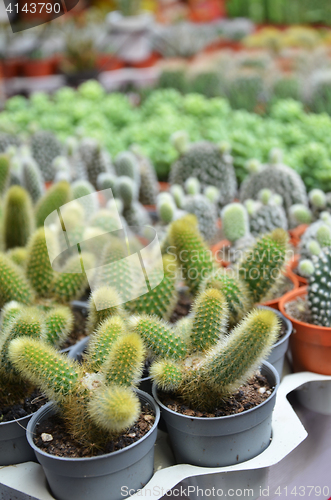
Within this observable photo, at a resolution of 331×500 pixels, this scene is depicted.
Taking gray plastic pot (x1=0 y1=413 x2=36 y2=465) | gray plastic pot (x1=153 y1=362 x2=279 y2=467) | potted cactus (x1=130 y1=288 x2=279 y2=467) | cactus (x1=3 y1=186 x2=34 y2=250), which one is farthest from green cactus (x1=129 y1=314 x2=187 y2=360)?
cactus (x1=3 y1=186 x2=34 y2=250)

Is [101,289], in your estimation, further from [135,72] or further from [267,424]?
[135,72]

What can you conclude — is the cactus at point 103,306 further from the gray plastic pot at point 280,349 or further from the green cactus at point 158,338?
the gray plastic pot at point 280,349

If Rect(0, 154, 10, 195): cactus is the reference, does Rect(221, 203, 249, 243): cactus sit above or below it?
below

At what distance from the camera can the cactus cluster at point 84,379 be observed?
1.07m

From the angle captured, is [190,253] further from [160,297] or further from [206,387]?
[206,387]

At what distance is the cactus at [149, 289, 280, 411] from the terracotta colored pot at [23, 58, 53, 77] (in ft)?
15.5

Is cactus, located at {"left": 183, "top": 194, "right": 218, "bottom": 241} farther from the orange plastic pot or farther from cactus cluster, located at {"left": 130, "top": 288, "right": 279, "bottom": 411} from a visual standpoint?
cactus cluster, located at {"left": 130, "top": 288, "right": 279, "bottom": 411}

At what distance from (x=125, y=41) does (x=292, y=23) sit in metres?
2.20

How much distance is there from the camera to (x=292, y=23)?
627 centimetres

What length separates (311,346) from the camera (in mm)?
1580

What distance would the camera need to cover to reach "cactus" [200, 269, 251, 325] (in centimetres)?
148

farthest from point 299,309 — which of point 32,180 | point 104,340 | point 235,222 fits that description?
point 32,180

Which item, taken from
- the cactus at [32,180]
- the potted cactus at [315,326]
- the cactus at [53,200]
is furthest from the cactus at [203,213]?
the cactus at [32,180]

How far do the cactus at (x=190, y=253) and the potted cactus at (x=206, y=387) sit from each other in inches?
13.3
